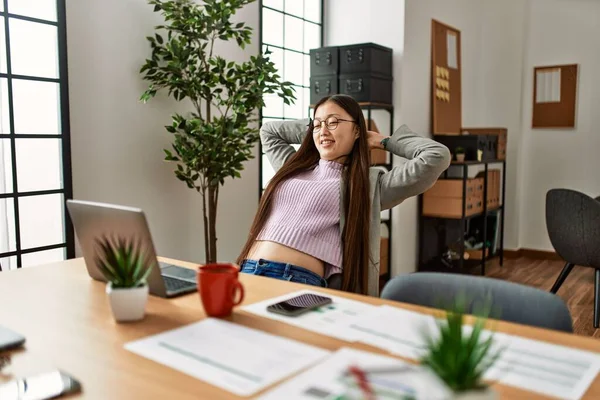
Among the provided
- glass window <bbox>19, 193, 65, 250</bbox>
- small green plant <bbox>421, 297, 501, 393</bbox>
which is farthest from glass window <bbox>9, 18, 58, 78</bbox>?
small green plant <bbox>421, 297, 501, 393</bbox>

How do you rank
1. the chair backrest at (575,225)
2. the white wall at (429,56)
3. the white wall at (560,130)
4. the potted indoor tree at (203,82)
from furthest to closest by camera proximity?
the white wall at (560,130), the white wall at (429,56), the chair backrest at (575,225), the potted indoor tree at (203,82)

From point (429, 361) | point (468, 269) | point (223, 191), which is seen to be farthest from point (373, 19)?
point (429, 361)

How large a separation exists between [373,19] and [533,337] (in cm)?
375

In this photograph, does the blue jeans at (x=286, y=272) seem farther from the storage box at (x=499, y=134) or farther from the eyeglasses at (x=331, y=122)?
the storage box at (x=499, y=134)

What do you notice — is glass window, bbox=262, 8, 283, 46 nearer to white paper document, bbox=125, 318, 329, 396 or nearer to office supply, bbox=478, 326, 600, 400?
white paper document, bbox=125, 318, 329, 396

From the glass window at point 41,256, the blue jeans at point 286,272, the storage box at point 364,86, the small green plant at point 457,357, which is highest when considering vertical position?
the storage box at point 364,86

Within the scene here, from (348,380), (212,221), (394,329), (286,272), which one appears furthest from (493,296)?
(212,221)

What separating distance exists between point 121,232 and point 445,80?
14.0 feet

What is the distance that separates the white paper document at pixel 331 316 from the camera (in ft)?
3.60

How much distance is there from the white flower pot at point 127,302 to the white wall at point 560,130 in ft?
17.3

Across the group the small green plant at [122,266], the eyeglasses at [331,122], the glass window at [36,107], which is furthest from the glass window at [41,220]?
the small green plant at [122,266]

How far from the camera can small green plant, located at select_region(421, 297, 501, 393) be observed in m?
0.55

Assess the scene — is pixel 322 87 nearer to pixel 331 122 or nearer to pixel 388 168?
pixel 388 168

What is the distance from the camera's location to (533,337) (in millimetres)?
1074
